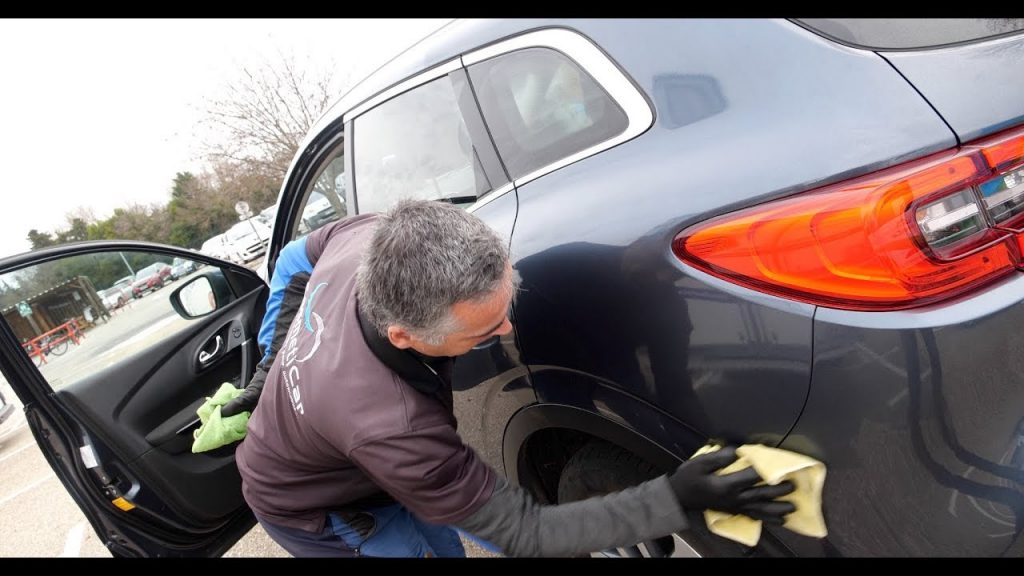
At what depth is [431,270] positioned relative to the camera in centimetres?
102

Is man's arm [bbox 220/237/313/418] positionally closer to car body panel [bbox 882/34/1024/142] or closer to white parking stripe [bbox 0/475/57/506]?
car body panel [bbox 882/34/1024/142]

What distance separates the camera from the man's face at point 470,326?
1.06m

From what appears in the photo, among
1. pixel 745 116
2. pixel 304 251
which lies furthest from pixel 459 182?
pixel 745 116

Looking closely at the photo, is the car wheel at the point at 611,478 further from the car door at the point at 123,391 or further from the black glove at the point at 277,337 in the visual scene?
the car door at the point at 123,391

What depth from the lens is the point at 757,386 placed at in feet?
3.15

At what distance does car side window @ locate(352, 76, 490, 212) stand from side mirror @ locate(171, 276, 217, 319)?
1142mm

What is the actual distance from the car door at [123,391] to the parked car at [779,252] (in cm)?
145

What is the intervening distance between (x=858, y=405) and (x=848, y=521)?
0.27 metres

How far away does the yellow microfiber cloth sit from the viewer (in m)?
0.95

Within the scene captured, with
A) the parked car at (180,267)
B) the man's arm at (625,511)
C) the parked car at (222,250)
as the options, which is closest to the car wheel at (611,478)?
the man's arm at (625,511)

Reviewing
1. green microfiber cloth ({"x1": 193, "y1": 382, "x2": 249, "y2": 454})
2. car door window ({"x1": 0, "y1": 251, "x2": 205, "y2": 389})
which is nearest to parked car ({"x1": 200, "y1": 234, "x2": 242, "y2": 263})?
car door window ({"x1": 0, "y1": 251, "x2": 205, "y2": 389})

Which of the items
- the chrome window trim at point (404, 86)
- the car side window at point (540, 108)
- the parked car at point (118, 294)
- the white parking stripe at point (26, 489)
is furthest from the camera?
the white parking stripe at point (26, 489)

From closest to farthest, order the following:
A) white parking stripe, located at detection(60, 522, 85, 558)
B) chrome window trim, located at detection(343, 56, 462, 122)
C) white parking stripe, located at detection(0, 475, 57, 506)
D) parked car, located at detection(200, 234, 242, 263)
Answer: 1. chrome window trim, located at detection(343, 56, 462, 122)
2. white parking stripe, located at detection(60, 522, 85, 558)
3. white parking stripe, located at detection(0, 475, 57, 506)
4. parked car, located at detection(200, 234, 242, 263)

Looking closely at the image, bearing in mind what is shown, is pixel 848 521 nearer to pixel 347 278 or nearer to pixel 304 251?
pixel 347 278
